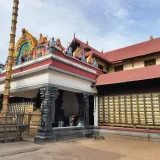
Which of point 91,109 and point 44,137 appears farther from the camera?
point 91,109

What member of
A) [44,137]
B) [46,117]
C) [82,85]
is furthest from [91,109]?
[44,137]

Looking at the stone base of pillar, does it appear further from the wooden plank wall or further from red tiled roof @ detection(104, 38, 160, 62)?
red tiled roof @ detection(104, 38, 160, 62)

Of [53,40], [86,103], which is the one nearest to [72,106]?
[86,103]

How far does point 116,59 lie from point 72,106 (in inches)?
259

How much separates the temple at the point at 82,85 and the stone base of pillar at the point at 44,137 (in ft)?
0.21

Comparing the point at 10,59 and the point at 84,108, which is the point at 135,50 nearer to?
the point at 84,108

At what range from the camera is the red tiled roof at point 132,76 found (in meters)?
9.85

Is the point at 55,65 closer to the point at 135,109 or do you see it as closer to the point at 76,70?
the point at 76,70

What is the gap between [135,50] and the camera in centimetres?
1680

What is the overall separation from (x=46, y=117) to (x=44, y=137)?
0.96 meters

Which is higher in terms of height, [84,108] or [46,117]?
[84,108]

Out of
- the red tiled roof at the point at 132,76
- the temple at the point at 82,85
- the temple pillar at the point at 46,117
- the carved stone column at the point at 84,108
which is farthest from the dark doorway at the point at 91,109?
the temple pillar at the point at 46,117

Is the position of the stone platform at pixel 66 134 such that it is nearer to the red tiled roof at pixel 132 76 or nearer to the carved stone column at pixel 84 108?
the carved stone column at pixel 84 108

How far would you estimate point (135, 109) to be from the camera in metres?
10.5
